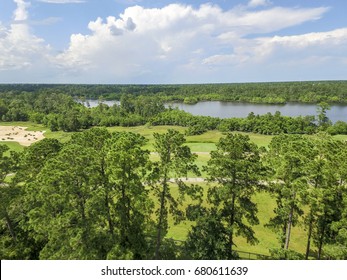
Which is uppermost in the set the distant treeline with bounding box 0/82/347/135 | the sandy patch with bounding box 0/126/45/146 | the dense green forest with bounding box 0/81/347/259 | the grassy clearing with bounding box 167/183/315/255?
the dense green forest with bounding box 0/81/347/259

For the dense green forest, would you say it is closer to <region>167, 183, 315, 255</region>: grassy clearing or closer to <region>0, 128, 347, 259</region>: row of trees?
<region>0, 128, 347, 259</region>: row of trees

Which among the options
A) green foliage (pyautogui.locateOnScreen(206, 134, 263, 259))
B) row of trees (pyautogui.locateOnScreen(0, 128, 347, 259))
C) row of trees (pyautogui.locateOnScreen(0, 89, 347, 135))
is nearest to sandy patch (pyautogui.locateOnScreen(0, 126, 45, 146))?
row of trees (pyautogui.locateOnScreen(0, 89, 347, 135))

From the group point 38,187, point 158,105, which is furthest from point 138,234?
point 158,105

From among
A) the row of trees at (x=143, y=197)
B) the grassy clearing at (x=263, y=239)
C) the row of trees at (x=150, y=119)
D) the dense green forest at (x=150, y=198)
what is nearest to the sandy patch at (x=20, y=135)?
the row of trees at (x=150, y=119)

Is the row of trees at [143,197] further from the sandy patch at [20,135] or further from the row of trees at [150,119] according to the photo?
the sandy patch at [20,135]

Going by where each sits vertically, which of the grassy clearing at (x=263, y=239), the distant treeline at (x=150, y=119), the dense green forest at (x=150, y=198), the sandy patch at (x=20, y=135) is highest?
the dense green forest at (x=150, y=198)

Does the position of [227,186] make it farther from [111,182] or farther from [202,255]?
[111,182]
